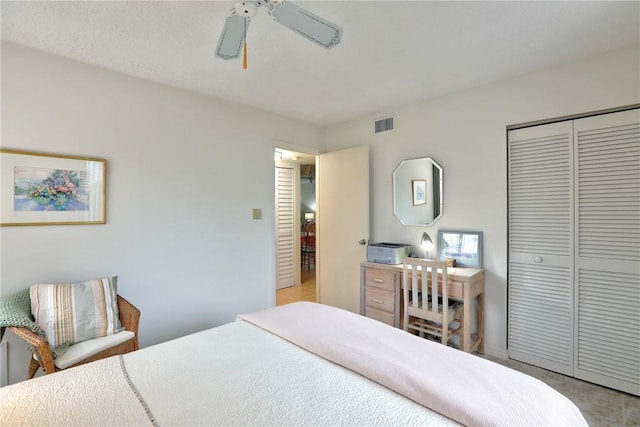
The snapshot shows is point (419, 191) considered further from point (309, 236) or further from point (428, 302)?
point (309, 236)

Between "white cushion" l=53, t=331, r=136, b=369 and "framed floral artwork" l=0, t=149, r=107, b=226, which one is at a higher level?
"framed floral artwork" l=0, t=149, r=107, b=226

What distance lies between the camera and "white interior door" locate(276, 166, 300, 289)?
491cm

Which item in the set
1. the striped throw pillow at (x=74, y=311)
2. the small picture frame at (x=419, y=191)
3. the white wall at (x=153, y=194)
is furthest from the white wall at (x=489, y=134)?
the striped throw pillow at (x=74, y=311)

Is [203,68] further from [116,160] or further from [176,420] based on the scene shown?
[176,420]

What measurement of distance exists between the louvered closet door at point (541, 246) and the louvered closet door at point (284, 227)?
319cm

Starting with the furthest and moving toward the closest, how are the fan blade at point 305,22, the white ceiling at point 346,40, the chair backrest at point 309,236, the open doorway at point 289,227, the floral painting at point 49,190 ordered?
1. the chair backrest at point 309,236
2. the open doorway at point 289,227
3. the floral painting at point 49,190
4. the white ceiling at point 346,40
5. the fan blade at point 305,22

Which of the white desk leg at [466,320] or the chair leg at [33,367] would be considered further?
the white desk leg at [466,320]

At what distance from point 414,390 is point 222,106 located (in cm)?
283

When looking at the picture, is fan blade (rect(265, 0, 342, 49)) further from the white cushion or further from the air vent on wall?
the white cushion

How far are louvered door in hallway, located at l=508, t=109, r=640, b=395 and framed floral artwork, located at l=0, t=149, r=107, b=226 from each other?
3.28 meters

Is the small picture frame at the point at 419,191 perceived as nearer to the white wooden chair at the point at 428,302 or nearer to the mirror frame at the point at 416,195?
the mirror frame at the point at 416,195

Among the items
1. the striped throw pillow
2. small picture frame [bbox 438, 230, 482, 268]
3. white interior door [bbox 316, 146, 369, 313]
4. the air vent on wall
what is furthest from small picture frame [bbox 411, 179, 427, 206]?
the striped throw pillow

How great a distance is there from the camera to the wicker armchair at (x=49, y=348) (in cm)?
166

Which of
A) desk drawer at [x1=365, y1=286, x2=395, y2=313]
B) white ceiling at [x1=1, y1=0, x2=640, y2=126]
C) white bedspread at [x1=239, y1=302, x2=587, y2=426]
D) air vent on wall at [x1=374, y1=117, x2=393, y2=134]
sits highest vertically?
white ceiling at [x1=1, y1=0, x2=640, y2=126]
